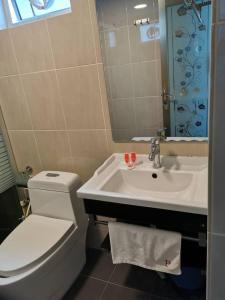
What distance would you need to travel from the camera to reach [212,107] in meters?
0.44

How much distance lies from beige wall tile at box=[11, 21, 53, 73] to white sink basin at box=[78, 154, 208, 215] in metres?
0.80

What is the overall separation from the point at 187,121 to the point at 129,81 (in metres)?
0.43

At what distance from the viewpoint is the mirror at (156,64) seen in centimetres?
116

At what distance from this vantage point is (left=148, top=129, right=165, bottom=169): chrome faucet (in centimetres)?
127

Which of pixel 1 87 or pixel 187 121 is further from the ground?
pixel 1 87

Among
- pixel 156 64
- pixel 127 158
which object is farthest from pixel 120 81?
pixel 127 158

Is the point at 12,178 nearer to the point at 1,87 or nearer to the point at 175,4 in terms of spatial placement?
the point at 1,87

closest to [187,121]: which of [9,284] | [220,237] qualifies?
[220,237]

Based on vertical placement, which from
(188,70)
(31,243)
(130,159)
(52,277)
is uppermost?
(188,70)

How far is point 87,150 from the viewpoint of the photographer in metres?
1.62

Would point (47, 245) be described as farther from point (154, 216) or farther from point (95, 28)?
point (95, 28)

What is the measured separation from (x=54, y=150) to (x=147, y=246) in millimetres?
1006

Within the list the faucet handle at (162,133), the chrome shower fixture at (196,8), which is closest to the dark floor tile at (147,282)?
the faucet handle at (162,133)

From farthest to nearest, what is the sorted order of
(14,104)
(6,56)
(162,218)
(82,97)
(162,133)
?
(14,104) < (6,56) < (82,97) < (162,133) < (162,218)
